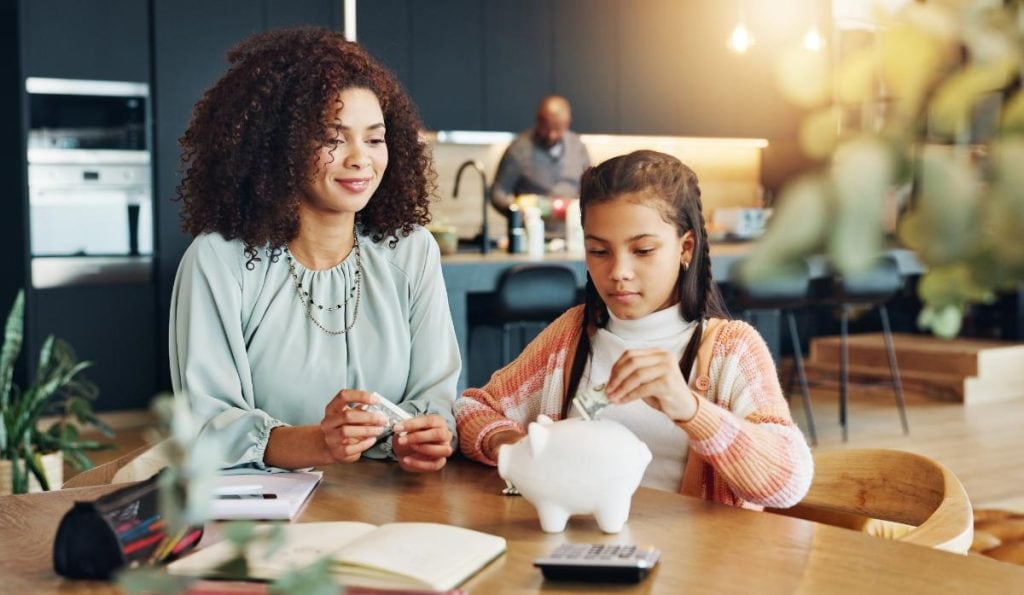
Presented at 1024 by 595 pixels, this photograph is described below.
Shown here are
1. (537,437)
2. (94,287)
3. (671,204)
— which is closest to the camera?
(537,437)

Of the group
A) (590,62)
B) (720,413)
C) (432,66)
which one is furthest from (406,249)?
(590,62)

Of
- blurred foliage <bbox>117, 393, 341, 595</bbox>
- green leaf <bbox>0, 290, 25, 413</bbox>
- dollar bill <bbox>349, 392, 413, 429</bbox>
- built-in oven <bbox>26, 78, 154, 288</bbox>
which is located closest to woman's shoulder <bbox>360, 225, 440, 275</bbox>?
dollar bill <bbox>349, 392, 413, 429</bbox>

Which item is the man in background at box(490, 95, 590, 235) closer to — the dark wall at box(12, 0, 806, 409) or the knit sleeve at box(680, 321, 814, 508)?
the dark wall at box(12, 0, 806, 409)

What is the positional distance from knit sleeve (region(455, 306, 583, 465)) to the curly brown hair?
309 millimetres

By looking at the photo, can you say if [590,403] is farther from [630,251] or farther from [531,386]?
[531,386]

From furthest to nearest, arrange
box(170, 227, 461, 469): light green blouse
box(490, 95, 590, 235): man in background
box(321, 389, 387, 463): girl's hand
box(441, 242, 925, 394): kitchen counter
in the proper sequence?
box(490, 95, 590, 235): man in background
box(441, 242, 925, 394): kitchen counter
box(170, 227, 461, 469): light green blouse
box(321, 389, 387, 463): girl's hand

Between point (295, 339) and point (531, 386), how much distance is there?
0.36 meters

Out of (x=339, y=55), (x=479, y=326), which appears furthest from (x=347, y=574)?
(x=479, y=326)

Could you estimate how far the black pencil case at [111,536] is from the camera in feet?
3.65

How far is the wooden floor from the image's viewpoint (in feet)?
15.9

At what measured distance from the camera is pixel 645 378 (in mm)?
1282

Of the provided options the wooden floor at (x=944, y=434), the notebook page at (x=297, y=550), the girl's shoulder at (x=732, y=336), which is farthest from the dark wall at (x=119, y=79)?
the notebook page at (x=297, y=550)

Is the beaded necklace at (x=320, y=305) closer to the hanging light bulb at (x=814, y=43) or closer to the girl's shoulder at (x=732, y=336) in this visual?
the girl's shoulder at (x=732, y=336)

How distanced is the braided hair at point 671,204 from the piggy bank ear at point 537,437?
0.49 meters
